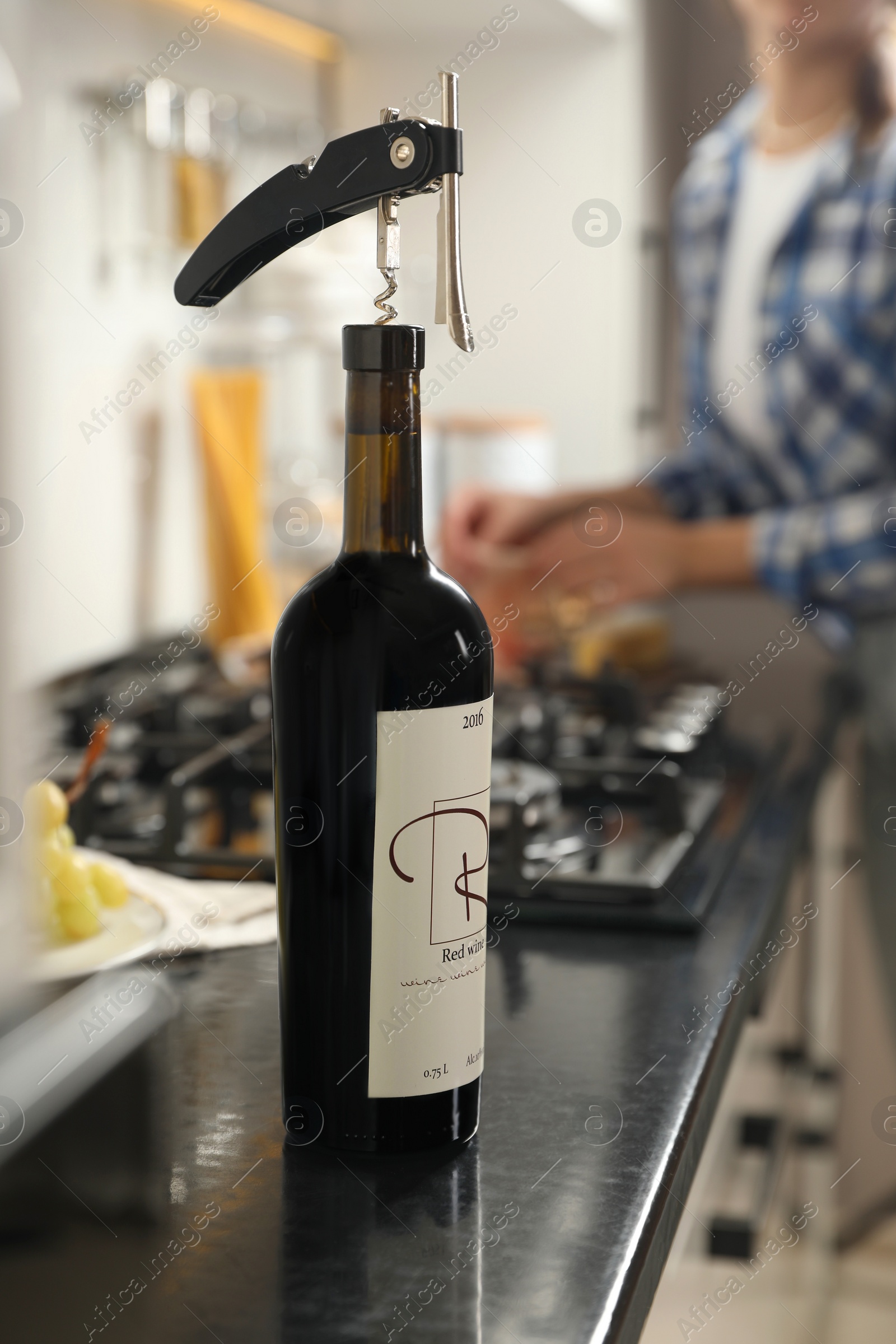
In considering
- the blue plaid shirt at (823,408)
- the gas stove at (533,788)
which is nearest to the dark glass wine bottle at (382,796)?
the gas stove at (533,788)

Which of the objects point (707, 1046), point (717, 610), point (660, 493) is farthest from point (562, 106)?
point (707, 1046)

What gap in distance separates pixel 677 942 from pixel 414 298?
1338 millimetres

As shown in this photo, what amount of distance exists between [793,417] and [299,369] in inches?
25.3

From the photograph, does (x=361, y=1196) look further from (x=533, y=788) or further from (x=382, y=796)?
(x=533, y=788)

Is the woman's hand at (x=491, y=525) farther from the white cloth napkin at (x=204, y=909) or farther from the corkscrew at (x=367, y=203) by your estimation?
the corkscrew at (x=367, y=203)

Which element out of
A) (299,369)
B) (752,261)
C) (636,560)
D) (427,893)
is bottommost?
(427,893)

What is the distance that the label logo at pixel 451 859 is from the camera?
0.42 m

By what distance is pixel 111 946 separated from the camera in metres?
0.62

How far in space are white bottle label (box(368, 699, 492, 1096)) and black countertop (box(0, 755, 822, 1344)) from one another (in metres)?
0.05

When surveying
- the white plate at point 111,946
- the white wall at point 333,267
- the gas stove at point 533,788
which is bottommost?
the white plate at point 111,946

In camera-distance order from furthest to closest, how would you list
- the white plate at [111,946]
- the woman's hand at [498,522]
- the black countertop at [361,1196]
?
the woman's hand at [498,522] → the white plate at [111,946] → the black countertop at [361,1196]

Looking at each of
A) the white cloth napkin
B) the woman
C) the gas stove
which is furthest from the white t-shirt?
the white cloth napkin

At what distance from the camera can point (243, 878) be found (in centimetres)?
75

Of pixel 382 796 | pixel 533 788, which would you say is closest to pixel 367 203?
pixel 382 796
